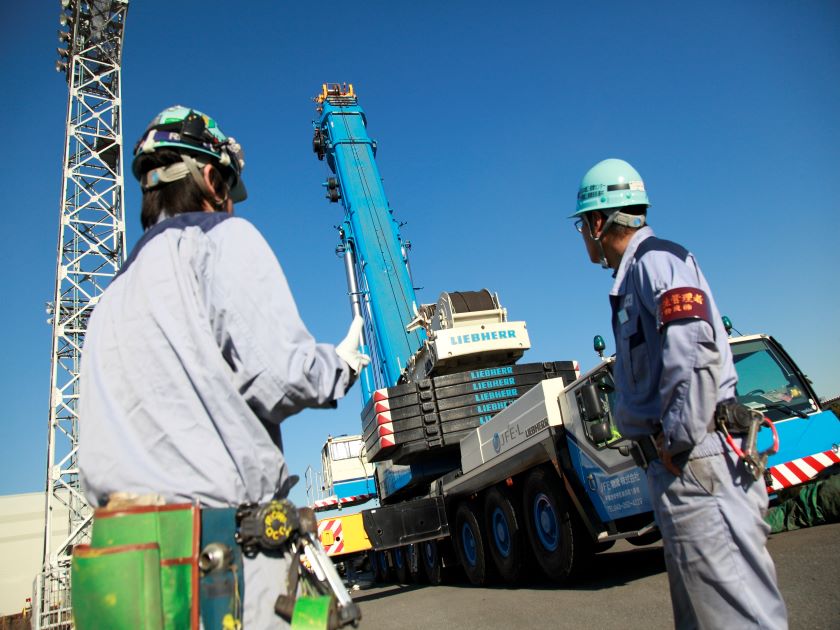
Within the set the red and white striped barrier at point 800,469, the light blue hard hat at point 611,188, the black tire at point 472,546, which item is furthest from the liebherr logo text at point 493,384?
the light blue hard hat at point 611,188

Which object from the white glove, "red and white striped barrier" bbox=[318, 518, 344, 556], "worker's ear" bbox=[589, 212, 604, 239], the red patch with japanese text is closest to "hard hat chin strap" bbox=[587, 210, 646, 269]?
"worker's ear" bbox=[589, 212, 604, 239]

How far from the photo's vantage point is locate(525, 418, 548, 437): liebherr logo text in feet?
22.8

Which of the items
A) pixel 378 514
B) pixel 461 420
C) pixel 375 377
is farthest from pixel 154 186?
pixel 375 377

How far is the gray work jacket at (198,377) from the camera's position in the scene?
4.29 ft

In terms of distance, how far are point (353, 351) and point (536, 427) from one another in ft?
19.4

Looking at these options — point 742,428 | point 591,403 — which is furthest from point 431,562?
point 742,428

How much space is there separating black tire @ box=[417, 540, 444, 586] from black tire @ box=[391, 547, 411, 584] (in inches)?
46.2

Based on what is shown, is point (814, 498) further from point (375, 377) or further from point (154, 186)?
point (375, 377)

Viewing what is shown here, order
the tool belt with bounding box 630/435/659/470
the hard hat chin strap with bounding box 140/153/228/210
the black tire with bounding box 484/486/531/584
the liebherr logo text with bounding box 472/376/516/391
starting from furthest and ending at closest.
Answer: the liebherr logo text with bounding box 472/376/516/391
the black tire with bounding box 484/486/531/584
the tool belt with bounding box 630/435/659/470
the hard hat chin strap with bounding box 140/153/228/210

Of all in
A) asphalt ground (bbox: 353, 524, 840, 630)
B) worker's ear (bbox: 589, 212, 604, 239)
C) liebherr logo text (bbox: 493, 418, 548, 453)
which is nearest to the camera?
worker's ear (bbox: 589, 212, 604, 239)

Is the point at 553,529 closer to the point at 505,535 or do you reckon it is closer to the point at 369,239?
the point at 505,535

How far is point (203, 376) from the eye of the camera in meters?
1.36

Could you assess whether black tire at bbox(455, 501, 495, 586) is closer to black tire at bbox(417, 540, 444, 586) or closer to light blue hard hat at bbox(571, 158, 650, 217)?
black tire at bbox(417, 540, 444, 586)

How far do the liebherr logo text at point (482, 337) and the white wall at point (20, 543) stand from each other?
73.3ft
